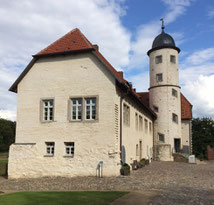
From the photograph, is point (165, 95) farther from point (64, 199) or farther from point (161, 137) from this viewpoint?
point (64, 199)

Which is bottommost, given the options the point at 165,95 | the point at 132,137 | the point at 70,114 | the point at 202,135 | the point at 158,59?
the point at 132,137

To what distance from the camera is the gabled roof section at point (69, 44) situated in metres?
17.2

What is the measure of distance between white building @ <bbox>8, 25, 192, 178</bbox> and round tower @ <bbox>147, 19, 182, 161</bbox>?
39.1 ft

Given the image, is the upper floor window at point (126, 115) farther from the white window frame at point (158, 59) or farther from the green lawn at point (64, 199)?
the white window frame at point (158, 59)

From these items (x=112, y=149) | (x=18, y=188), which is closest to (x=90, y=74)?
(x=112, y=149)

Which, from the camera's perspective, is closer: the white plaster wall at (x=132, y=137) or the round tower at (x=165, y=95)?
the white plaster wall at (x=132, y=137)

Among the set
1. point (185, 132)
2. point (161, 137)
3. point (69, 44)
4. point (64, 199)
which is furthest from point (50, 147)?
point (185, 132)

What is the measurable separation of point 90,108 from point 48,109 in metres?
3.05

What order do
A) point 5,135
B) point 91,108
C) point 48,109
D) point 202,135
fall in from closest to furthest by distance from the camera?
point 91,108 < point 48,109 < point 202,135 < point 5,135

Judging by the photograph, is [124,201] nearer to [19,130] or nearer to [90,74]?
[90,74]

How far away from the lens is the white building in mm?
15859

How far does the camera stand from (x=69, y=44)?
58.2 feet

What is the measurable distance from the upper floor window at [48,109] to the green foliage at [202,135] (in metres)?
31.3

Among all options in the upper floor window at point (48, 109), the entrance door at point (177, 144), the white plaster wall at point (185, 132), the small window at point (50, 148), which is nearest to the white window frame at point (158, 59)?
the white plaster wall at point (185, 132)
